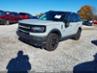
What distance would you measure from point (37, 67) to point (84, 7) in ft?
268

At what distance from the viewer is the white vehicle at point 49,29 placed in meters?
8.80

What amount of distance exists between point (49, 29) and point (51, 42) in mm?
639

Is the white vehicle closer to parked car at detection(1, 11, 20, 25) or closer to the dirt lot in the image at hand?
the dirt lot

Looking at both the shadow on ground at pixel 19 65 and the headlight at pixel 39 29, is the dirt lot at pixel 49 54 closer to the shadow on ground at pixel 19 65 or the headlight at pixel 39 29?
the shadow on ground at pixel 19 65

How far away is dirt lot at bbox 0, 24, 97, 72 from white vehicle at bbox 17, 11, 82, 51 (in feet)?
1.59

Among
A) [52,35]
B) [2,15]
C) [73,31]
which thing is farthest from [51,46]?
[2,15]

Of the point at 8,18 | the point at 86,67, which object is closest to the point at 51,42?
the point at 86,67

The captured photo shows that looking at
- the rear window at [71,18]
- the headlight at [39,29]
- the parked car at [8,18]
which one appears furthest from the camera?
the parked car at [8,18]

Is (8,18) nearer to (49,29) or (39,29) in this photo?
(49,29)

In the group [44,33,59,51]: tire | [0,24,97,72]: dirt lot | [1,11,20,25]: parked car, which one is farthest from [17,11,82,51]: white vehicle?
[1,11,20,25]: parked car

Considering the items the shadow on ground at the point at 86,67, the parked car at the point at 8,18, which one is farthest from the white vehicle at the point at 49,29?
the parked car at the point at 8,18

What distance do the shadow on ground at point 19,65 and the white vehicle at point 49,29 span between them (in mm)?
1009

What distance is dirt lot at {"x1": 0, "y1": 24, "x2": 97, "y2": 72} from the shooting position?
7978 millimetres

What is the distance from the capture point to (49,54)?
9.14 m
